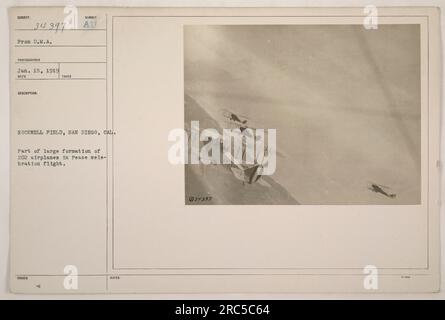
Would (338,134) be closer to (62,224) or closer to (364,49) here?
(364,49)

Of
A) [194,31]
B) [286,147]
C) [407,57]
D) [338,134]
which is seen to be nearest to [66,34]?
[194,31]

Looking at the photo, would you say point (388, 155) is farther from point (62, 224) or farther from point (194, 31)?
point (62, 224)

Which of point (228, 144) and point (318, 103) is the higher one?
point (318, 103)

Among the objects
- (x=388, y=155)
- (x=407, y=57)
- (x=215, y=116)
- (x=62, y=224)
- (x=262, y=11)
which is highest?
(x=262, y=11)

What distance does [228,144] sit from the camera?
1291 mm

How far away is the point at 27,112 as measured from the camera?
129 cm

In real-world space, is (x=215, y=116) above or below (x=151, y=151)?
above

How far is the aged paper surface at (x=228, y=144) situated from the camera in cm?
128

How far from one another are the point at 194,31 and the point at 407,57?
2.06ft

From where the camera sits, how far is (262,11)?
1.29 meters

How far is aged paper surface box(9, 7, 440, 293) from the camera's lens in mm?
1281
